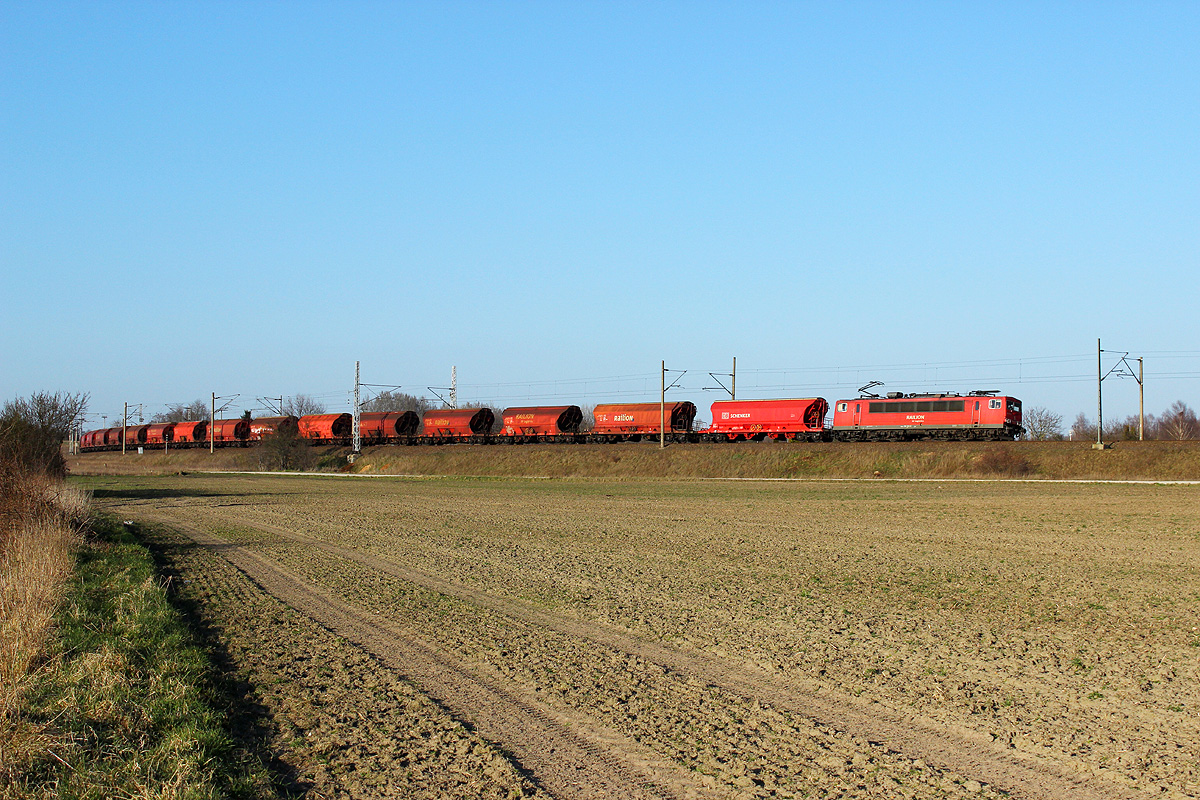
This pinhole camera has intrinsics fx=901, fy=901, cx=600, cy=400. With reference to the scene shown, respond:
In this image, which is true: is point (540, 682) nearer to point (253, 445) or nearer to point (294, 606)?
point (294, 606)

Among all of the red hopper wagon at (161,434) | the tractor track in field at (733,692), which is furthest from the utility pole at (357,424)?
the tractor track in field at (733,692)

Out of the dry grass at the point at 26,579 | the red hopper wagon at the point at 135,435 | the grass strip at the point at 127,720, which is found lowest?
the grass strip at the point at 127,720

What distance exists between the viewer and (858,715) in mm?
7906

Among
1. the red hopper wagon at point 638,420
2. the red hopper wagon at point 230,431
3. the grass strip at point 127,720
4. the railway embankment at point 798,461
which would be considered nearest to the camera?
the grass strip at point 127,720

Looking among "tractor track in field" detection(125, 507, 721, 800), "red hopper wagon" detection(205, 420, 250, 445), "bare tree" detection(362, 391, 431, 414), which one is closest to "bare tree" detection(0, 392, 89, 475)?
"tractor track in field" detection(125, 507, 721, 800)

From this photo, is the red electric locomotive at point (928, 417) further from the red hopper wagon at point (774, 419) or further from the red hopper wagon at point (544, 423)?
the red hopper wagon at point (544, 423)

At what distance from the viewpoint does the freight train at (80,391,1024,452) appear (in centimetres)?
5603

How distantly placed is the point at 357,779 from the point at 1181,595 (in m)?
12.7

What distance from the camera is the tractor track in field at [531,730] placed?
6371 mm

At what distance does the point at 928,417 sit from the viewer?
56625mm

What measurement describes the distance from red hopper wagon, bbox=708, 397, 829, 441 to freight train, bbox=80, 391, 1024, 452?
0.07 m

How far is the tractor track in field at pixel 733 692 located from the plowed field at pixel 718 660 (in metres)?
0.03

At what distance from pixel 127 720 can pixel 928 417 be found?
55.1m

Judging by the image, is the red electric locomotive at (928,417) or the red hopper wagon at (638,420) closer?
the red electric locomotive at (928,417)
